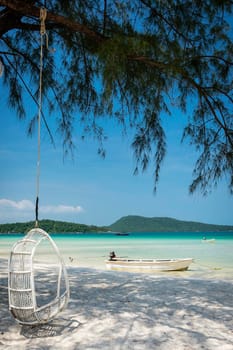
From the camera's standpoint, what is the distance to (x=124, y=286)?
466cm

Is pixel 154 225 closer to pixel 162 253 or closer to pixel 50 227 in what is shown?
pixel 50 227

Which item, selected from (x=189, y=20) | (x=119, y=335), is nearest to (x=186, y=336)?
(x=119, y=335)

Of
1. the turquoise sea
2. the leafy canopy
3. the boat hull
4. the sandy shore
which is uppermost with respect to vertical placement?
the leafy canopy

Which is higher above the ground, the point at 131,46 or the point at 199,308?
the point at 131,46

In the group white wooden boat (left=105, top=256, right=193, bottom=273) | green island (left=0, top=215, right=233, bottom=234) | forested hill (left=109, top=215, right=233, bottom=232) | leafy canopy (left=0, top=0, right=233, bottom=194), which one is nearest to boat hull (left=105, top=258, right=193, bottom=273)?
white wooden boat (left=105, top=256, right=193, bottom=273)

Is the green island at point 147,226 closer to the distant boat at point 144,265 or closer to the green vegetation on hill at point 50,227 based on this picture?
the green vegetation on hill at point 50,227

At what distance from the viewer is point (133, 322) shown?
117 inches

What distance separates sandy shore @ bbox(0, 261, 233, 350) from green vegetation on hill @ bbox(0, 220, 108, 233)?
83.8 feet

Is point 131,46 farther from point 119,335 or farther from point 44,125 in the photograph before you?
point 119,335

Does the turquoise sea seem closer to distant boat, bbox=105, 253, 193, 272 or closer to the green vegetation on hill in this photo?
distant boat, bbox=105, 253, 193, 272

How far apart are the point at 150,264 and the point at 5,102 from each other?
661cm

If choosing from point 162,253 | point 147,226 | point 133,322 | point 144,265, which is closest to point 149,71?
point 133,322

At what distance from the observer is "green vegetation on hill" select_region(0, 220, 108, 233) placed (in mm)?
38725

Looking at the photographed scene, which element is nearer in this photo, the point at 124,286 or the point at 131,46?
the point at 131,46
